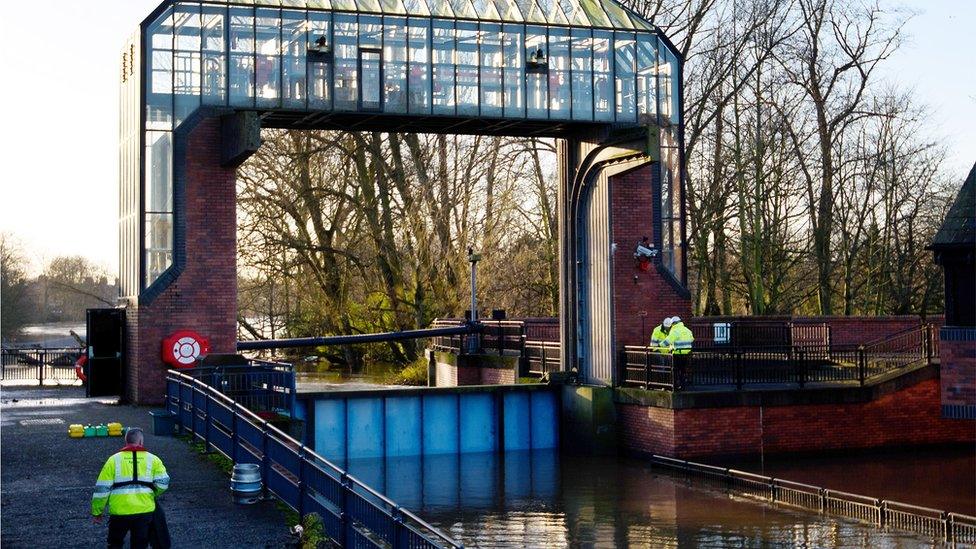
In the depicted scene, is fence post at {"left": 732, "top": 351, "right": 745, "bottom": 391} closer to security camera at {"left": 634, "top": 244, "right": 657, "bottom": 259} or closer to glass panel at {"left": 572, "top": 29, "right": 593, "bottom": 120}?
security camera at {"left": 634, "top": 244, "right": 657, "bottom": 259}

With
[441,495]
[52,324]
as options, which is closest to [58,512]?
[441,495]

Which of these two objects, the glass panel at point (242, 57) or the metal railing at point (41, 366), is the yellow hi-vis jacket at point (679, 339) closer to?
the glass panel at point (242, 57)

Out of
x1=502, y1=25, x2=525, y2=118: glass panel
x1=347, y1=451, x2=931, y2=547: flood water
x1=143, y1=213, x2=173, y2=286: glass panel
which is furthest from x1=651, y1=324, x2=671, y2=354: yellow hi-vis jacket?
x1=143, y1=213, x2=173, y2=286: glass panel

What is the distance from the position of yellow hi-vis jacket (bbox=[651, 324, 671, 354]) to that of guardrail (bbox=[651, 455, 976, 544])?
2.98 meters

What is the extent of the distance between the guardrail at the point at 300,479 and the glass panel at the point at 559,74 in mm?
11352

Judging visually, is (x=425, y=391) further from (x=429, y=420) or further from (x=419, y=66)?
(x=419, y=66)

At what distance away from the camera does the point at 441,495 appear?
2316cm

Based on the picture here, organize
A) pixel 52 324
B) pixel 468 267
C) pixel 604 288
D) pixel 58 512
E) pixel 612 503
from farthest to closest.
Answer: pixel 52 324
pixel 468 267
pixel 604 288
pixel 612 503
pixel 58 512

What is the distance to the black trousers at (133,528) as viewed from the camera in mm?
12336

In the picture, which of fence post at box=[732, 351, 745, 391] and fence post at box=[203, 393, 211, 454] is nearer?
fence post at box=[203, 393, 211, 454]

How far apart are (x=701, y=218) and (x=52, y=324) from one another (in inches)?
2919

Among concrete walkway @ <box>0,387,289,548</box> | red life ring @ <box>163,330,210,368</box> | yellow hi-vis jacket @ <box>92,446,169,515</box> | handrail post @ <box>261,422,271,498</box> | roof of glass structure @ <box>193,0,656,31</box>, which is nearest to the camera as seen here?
yellow hi-vis jacket @ <box>92,446,169,515</box>

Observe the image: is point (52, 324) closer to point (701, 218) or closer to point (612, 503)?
point (701, 218)

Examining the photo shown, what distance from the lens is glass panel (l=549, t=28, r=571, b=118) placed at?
2905 cm
